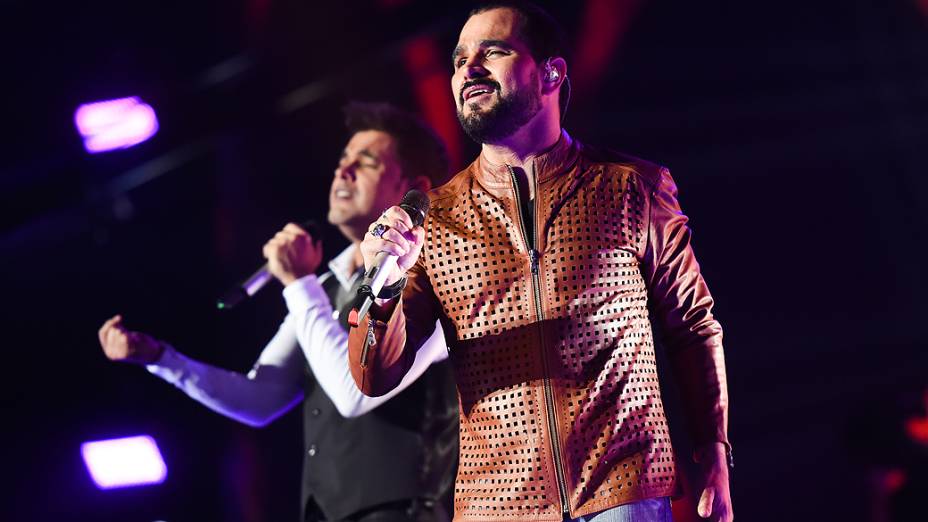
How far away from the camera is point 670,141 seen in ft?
15.9

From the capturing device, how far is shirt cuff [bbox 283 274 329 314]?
2.62m

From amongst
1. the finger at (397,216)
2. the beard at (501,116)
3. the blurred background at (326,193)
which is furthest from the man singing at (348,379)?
the finger at (397,216)

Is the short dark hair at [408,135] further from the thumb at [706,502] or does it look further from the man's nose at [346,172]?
the thumb at [706,502]

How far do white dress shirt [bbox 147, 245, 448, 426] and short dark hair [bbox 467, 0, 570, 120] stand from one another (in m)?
0.78

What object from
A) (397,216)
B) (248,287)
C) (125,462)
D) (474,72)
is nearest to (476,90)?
(474,72)

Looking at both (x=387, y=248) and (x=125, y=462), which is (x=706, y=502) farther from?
(x=125, y=462)

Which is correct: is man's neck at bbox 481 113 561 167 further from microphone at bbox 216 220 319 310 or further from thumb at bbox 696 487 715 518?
microphone at bbox 216 220 319 310

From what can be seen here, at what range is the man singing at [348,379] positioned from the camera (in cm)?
254

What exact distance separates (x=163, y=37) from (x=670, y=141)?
8.13ft

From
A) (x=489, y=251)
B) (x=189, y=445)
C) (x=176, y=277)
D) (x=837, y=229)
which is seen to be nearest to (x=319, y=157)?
(x=176, y=277)

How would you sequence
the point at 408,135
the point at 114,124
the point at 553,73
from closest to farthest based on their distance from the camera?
the point at 553,73
the point at 408,135
the point at 114,124

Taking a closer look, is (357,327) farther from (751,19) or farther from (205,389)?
(751,19)

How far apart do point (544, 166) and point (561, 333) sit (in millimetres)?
368

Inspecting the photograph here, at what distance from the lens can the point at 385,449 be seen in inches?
101
